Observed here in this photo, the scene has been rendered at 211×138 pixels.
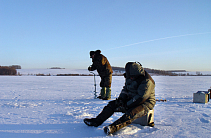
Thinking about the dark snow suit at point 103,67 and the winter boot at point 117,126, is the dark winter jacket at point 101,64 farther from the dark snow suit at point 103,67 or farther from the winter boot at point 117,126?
the winter boot at point 117,126

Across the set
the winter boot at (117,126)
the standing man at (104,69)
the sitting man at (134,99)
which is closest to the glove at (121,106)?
the sitting man at (134,99)

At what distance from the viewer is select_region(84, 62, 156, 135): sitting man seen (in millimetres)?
2754

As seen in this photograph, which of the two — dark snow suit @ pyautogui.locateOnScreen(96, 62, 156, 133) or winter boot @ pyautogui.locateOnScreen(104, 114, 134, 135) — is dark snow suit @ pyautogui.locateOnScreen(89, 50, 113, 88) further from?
winter boot @ pyautogui.locateOnScreen(104, 114, 134, 135)

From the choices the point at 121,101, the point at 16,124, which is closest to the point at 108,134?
the point at 121,101

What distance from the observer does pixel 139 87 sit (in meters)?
2.89

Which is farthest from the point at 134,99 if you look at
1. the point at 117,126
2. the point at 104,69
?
the point at 104,69

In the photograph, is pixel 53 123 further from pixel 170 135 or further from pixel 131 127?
pixel 170 135

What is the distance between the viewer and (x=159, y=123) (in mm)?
3398

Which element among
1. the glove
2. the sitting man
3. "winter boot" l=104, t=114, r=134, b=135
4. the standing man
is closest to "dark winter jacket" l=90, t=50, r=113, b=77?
the standing man

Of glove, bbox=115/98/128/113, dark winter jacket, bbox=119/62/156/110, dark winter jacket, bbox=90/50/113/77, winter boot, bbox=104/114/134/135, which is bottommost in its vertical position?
winter boot, bbox=104/114/134/135

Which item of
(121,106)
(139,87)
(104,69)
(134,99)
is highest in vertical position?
(104,69)

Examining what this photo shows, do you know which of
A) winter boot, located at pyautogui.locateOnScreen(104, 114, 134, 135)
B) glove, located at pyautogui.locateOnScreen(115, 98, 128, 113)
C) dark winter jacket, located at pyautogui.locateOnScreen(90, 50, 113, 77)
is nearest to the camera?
winter boot, located at pyautogui.locateOnScreen(104, 114, 134, 135)

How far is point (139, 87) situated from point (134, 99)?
0.70 ft

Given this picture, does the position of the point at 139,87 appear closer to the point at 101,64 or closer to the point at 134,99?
the point at 134,99
